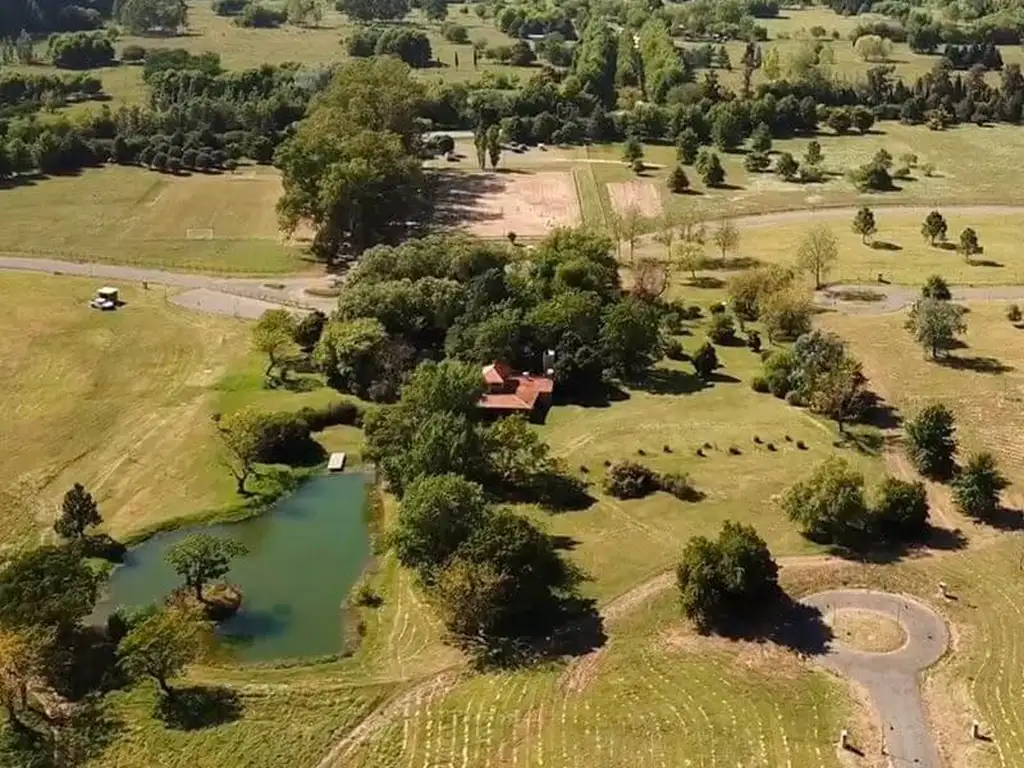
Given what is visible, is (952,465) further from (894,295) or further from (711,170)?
(711,170)

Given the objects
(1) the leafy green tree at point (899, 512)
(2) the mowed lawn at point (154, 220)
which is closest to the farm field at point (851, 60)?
(2) the mowed lawn at point (154, 220)

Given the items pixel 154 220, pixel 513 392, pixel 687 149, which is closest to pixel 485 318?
pixel 513 392

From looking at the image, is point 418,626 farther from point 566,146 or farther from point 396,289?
point 566,146

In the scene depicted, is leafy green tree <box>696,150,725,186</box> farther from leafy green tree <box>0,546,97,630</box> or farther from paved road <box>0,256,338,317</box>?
leafy green tree <box>0,546,97,630</box>

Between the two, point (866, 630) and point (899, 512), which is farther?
point (899, 512)

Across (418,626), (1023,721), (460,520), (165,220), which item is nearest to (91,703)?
(418,626)
